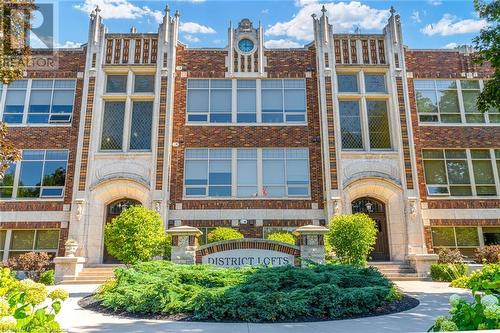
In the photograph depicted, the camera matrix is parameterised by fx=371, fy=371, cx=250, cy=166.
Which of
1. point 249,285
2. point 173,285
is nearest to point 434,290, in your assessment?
point 249,285

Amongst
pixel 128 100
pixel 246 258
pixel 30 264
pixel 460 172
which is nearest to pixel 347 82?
pixel 460 172

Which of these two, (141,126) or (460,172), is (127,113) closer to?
(141,126)

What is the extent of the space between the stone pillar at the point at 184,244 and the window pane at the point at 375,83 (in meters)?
12.7

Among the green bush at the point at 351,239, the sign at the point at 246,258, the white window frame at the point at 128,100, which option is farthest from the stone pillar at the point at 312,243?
the white window frame at the point at 128,100

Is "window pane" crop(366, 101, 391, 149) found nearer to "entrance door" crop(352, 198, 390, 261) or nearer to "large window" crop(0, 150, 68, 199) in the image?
"entrance door" crop(352, 198, 390, 261)

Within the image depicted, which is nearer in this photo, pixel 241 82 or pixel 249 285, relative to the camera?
pixel 249 285

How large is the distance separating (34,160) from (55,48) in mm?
6070

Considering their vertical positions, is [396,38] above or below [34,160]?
above

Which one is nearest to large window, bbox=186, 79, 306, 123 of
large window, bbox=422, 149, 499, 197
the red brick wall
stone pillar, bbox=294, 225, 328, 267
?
the red brick wall

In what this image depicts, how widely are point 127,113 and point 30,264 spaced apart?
7964 mm

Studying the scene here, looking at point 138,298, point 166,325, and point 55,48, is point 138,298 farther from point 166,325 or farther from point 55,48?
point 55,48

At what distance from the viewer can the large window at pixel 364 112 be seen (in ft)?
60.9

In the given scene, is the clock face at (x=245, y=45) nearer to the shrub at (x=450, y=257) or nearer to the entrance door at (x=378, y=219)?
the entrance door at (x=378, y=219)

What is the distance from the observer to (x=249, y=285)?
7.78 meters
